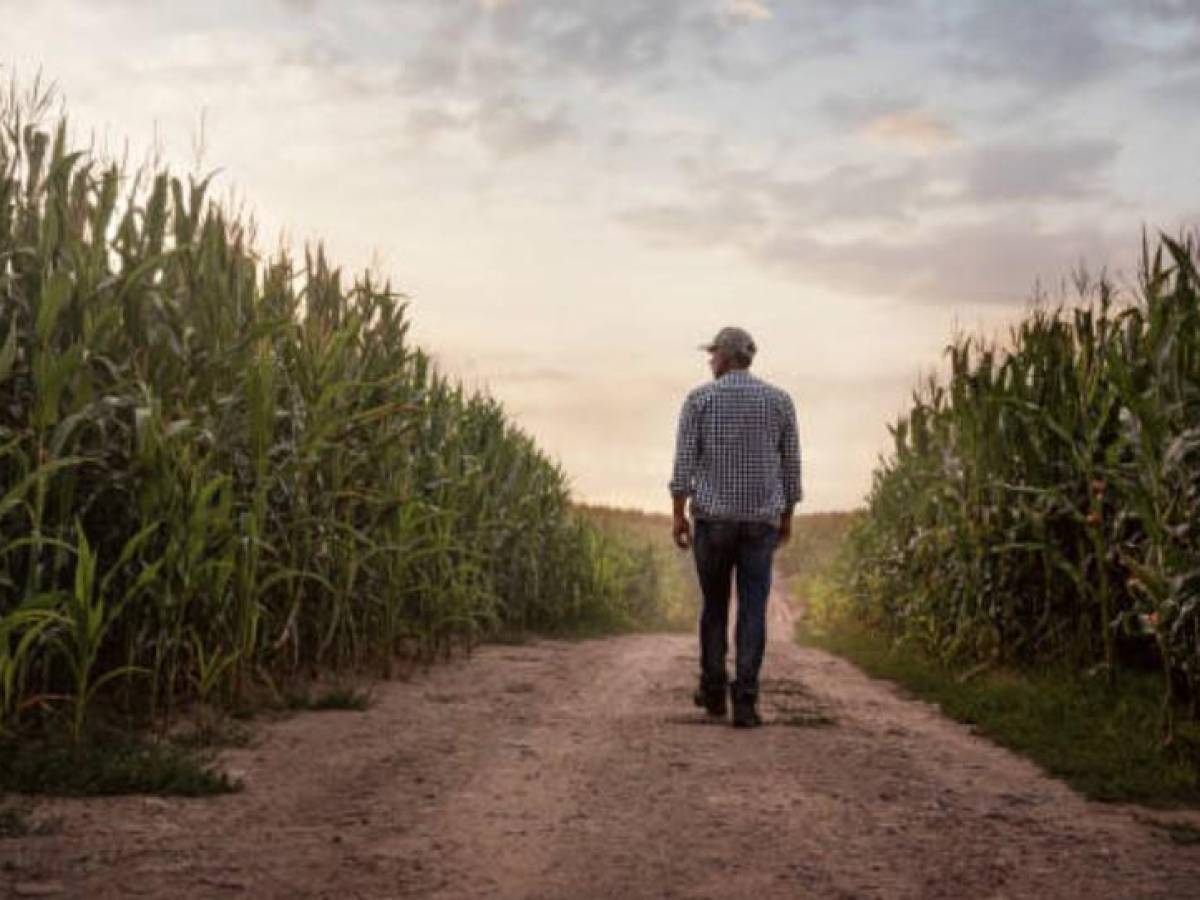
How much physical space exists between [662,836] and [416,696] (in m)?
4.64

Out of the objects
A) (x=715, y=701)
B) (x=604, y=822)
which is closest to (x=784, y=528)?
(x=715, y=701)

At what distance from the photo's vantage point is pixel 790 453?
9.48 m

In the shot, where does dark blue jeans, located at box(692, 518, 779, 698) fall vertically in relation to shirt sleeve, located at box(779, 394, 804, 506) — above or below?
below

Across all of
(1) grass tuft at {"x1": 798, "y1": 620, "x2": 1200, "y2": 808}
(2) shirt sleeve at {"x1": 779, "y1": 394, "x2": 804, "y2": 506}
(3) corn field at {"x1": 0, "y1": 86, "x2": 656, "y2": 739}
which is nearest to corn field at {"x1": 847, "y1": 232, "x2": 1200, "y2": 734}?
(1) grass tuft at {"x1": 798, "y1": 620, "x2": 1200, "y2": 808}

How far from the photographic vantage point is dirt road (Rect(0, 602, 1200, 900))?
4770mm

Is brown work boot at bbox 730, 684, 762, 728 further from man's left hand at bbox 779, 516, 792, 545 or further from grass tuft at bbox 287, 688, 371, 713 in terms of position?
grass tuft at bbox 287, 688, 371, 713

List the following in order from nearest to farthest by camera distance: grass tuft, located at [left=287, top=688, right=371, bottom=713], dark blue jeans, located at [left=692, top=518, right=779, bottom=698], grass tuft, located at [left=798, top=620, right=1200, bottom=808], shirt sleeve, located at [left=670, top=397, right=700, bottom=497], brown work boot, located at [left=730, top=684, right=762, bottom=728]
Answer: grass tuft, located at [left=798, top=620, right=1200, bottom=808] < grass tuft, located at [left=287, top=688, right=371, bottom=713] < brown work boot, located at [left=730, top=684, right=762, bottom=728] < dark blue jeans, located at [left=692, top=518, right=779, bottom=698] < shirt sleeve, located at [left=670, top=397, right=700, bottom=497]

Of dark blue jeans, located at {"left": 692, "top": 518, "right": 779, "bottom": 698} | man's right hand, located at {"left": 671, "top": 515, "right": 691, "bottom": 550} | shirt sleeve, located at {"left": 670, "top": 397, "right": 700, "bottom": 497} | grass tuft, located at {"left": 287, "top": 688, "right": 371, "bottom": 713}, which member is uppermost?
shirt sleeve, located at {"left": 670, "top": 397, "right": 700, "bottom": 497}

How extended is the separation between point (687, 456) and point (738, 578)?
91cm

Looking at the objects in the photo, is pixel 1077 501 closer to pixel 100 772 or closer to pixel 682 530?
pixel 682 530

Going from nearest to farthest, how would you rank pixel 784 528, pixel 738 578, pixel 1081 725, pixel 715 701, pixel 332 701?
pixel 1081 725 → pixel 332 701 → pixel 715 701 → pixel 738 578 → pixel 784 528

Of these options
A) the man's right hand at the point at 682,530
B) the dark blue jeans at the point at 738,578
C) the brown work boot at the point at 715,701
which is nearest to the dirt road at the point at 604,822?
the brown work boot at the point at 715,701

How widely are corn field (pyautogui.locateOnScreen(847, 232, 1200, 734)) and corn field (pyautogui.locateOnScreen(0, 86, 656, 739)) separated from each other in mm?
4766

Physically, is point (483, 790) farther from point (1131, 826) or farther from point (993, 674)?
point (993, 674)
